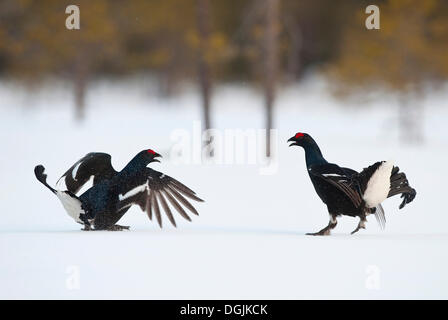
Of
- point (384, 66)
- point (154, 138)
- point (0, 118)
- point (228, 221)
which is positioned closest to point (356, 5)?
point (384, 66)

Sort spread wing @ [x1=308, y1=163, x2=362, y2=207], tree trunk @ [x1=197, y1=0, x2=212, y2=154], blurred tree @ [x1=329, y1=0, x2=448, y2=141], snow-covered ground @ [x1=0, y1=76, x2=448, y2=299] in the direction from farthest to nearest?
blurred tree @ [x1=329, y1=0, x2=448, y2=141], tree trunk @ [x1=197, y1=0, x2=212, y2=154], spread wing @ [x1=308, y1=163, x2=362, y2=207], snow-covered ground @ [x1=0, y1=76, x2=448, y2=299]

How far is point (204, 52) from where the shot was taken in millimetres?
14594

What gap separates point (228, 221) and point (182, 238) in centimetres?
206

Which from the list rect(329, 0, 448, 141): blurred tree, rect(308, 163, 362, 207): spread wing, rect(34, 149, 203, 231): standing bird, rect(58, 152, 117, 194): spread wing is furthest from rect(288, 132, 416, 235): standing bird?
rect(329, 0, 448, 141): blurred tree

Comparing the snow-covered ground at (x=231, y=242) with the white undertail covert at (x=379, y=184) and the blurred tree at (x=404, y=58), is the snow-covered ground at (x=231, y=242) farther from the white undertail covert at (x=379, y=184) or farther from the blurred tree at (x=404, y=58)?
the blurred tree at (x=404, y=58)

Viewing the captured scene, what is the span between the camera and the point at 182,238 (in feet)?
21.2

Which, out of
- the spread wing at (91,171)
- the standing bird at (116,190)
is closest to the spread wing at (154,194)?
the standing bird at (116,190)

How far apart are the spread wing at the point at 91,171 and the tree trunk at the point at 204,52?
→ 8.38 meters

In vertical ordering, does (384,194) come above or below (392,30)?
below

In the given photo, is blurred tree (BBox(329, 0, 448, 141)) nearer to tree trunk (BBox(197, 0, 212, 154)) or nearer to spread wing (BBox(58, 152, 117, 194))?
tree trunk (BBox(197, 0, 212, 154))

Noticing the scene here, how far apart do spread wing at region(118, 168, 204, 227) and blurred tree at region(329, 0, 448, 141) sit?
1401cm

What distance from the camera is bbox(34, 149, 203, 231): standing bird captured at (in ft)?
20.3

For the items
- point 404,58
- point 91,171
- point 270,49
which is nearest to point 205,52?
point 270,49

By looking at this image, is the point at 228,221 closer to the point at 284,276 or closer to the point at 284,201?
the point at 284,201
